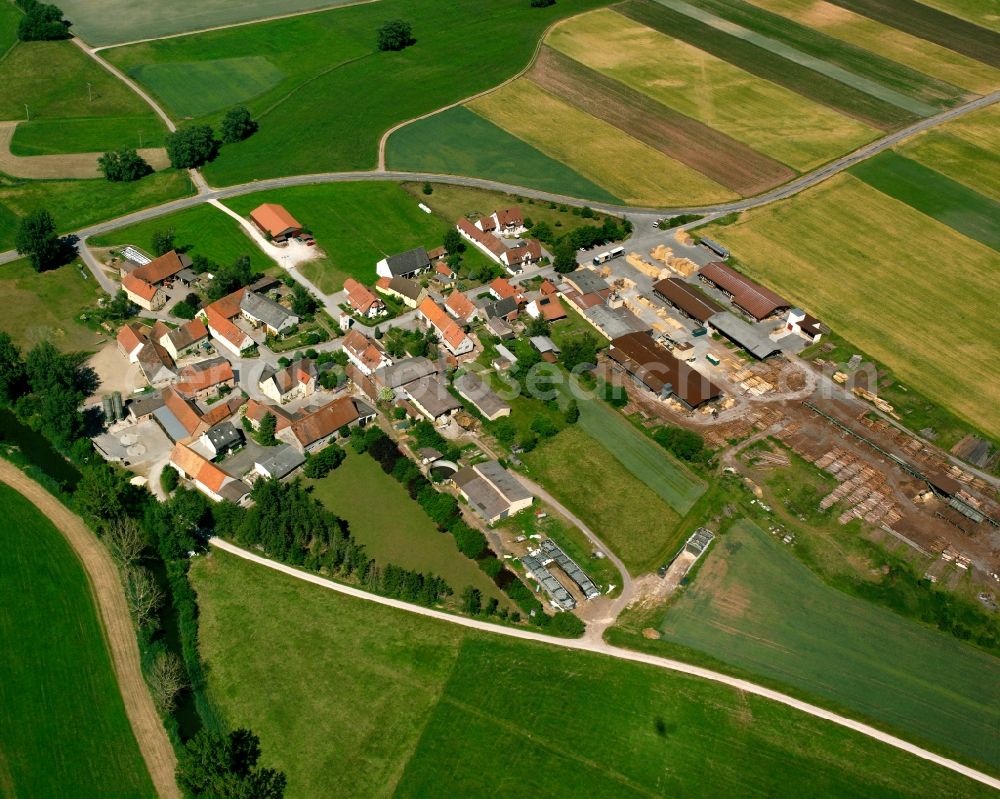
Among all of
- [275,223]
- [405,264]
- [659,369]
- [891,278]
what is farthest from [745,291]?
[275,223]

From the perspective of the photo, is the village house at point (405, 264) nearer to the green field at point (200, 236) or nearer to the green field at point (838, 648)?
the green field at point (200, 236)

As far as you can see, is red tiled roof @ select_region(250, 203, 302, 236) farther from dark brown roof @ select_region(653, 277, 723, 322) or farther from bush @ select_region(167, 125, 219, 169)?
dark brown roof @ select_region(653, 277, 723, 322)

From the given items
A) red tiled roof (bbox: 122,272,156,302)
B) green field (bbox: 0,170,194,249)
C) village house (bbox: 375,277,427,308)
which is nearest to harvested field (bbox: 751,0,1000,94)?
village house (bbox: 375,277,427,308)

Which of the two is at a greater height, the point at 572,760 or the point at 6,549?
the point at 6,549

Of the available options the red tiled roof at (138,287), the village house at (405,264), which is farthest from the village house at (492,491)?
the red tiled roof at (138,287)

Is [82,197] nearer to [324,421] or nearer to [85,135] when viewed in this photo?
[85,135]

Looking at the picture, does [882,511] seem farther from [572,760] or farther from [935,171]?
[935,171]

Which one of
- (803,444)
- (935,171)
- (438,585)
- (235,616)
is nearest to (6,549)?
(235,616)
